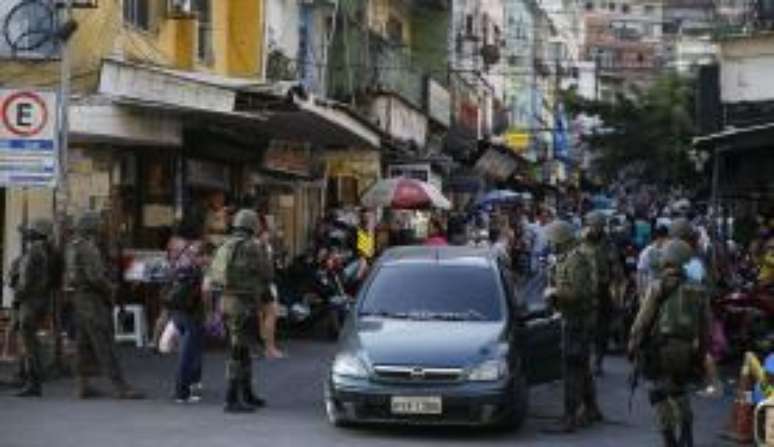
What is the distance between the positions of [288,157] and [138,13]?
26.0 feet

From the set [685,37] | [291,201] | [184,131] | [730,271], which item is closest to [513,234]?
[291,201]

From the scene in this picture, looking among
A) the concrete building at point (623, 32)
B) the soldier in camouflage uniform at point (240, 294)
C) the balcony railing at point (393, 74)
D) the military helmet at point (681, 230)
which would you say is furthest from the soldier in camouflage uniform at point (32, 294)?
the concrete building at point (623, 32)

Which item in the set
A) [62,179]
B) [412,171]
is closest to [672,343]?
[62,179]

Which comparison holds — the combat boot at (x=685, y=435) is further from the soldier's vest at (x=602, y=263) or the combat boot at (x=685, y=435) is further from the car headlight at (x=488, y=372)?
the soldier's vest at (x=602, y=263)

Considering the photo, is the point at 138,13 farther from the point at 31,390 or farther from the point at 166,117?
the point at 31,390

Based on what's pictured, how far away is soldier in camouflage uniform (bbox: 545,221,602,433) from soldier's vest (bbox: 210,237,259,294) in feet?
9.41

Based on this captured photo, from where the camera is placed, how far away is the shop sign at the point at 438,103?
140 feet

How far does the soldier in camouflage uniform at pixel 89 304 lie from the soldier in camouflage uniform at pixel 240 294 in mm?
1256

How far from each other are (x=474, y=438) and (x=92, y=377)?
4.93 m

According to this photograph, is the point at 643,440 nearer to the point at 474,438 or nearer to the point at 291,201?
the point at 474,438


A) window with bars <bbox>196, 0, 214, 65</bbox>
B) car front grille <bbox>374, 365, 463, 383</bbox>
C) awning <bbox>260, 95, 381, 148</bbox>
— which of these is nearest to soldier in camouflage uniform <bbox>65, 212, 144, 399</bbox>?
car front grille <bbox>374, 365, 463, 383</bbox>

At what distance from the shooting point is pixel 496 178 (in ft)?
171

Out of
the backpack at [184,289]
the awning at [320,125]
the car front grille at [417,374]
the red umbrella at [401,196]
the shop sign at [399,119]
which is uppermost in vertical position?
the shop sign at [399,119]

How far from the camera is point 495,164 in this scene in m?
49.8
